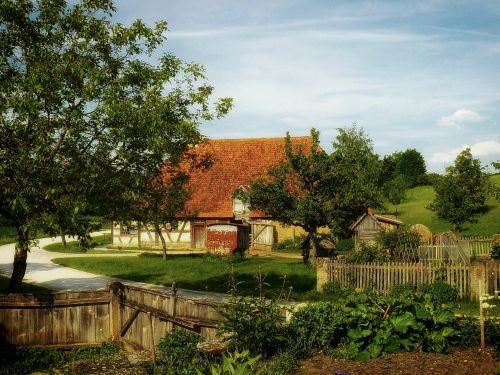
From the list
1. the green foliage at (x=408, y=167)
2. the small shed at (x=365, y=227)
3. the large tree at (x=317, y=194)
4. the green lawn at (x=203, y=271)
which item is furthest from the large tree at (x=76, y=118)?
the green foliage at (x=408, y=167)

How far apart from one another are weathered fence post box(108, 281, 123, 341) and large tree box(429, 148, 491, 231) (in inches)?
1190

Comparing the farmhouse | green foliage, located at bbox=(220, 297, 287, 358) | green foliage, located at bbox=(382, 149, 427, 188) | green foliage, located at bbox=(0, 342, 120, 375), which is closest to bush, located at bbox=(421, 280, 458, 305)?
green foliage, located at bbox=(220, 297, 287, 358)

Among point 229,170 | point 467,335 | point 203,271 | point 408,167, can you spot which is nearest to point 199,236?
point 229,170

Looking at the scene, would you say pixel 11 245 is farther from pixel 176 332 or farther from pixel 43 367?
pixel 176 332

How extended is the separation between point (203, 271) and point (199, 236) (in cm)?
1276

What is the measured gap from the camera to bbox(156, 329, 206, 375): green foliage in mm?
7535

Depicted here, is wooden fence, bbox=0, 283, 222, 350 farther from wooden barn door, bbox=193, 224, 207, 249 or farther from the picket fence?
wooden barn door, bbox=193, 224, 207, 249

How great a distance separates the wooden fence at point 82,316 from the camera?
37.2 feet

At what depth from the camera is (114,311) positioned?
39.4ft

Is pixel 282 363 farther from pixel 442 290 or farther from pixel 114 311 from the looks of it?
pixel 442 290

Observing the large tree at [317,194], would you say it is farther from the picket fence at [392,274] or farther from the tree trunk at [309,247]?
the picket fence at [392,274]

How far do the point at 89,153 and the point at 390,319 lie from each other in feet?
29.5

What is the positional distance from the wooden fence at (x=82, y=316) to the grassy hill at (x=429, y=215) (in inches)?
1409

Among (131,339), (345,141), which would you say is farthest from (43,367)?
(345,141)
